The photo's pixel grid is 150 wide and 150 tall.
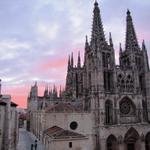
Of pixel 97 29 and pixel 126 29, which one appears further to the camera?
pixel 126 29

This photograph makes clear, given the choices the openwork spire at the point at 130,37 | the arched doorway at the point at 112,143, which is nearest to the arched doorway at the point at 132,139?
the arched doorway at the point at 112,143

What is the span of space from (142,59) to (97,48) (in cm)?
1320

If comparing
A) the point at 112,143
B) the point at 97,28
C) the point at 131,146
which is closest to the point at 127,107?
the point at 131,146

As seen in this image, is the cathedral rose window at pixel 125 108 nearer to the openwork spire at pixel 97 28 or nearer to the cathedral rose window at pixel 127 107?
the cathedral rose window at pixel 127 107

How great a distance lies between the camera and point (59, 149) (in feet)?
89.3

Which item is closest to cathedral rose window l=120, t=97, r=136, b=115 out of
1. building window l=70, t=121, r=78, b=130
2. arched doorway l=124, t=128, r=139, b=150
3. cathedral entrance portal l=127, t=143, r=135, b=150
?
arched doorway l=124, t=128, r=139, b=150

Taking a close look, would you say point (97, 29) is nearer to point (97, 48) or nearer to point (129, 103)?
point (97, 48)

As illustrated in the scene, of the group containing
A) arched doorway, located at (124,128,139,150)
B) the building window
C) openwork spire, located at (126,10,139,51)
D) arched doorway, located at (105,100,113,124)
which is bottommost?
arched doorway, located at (124,128,139,150)

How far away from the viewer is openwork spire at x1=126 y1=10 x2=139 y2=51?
176ft

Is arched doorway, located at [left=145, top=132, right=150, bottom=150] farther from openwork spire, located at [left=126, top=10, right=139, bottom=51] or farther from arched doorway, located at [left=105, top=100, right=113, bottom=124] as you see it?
openwork spire, located at [left=126, top=10, right=139, bottom=51]

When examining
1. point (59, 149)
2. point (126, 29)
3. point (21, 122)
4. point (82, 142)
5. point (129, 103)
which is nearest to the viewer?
point (59, 149)

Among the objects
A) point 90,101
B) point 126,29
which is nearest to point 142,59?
point 126,29

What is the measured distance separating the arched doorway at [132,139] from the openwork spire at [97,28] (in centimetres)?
2096

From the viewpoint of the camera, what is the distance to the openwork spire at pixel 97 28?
4974 cm
